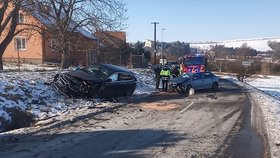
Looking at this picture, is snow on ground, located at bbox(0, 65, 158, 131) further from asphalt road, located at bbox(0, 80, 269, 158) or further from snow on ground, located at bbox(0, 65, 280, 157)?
asphalt road, located at bbox(0, 80, 269, 158)

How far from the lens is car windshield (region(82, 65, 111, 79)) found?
64.5ft

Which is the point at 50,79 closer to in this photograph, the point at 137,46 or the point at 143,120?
the point at 143,120

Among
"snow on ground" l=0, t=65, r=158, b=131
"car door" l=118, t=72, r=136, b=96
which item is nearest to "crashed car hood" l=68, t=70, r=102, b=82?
"snow on ground" l=0, t=65, r=158, b=131

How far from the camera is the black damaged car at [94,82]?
1872 cm

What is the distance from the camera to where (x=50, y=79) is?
67.7ft

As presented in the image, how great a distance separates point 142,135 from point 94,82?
26.2 feet

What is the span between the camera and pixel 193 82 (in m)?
27.8

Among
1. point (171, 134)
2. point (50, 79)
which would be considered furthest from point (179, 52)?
point (171, 134)

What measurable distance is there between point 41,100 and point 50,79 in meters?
3.81

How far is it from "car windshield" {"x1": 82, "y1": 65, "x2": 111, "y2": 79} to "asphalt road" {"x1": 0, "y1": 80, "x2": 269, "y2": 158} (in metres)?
2.72

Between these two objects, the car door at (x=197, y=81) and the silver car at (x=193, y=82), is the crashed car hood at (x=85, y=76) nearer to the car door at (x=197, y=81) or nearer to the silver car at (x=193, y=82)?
the silver car at (x=193, y=82)

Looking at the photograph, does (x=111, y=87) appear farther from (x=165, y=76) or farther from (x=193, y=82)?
(x=193, y=82)

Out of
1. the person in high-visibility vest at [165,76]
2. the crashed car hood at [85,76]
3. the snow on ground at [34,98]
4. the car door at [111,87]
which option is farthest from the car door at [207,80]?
the snow on ground at [34,98]

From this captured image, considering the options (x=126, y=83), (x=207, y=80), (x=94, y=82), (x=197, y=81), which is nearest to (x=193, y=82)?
(x=197, y=81)
